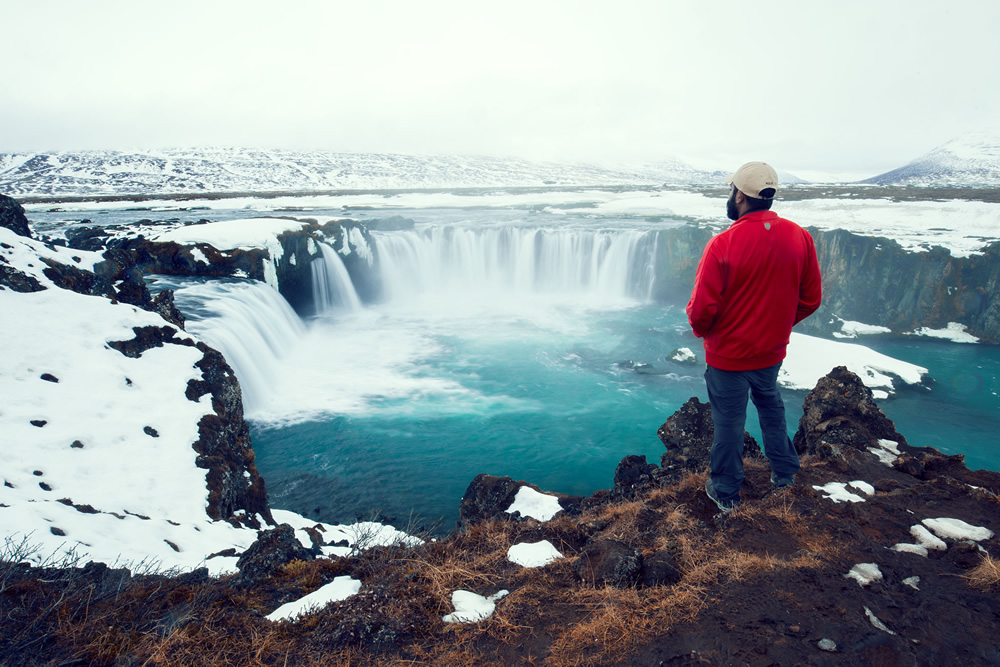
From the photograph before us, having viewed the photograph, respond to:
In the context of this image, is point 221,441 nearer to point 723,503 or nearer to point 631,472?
point 631,472

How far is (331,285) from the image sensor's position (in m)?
26.4

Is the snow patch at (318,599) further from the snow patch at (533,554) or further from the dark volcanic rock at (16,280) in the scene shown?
the dark volcanic rock at (16,280)

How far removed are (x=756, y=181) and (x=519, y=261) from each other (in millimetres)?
29549

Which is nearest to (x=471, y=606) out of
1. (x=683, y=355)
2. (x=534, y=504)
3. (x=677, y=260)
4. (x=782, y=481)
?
(x=782, y=481)

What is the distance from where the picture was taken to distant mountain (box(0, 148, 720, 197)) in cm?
7719

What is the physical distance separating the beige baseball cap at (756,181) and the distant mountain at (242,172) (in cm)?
8072

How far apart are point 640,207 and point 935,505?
43.5 metres

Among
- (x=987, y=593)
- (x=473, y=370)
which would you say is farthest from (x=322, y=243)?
(x=987, y=593)

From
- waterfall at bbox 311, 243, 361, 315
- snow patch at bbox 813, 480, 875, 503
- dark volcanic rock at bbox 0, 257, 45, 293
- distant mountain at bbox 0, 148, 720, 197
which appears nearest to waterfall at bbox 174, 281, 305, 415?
dark volcanic rock at bbox 0, 257, 45, 293

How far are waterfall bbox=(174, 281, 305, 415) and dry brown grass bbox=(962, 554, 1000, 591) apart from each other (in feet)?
50.6

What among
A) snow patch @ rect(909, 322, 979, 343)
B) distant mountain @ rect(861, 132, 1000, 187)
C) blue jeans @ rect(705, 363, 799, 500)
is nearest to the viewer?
blue jeans @ rect(705, 363, 799, 500)

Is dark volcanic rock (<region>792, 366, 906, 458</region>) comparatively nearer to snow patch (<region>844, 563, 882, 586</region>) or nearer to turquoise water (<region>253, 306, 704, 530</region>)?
snow patch (<region>844, 563, 882, 586</region>)

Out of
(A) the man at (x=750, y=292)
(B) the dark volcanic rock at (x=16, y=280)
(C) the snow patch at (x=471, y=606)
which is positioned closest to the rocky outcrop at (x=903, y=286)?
(A) the man at (x=750, y=292)

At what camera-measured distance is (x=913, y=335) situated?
2364 cm
